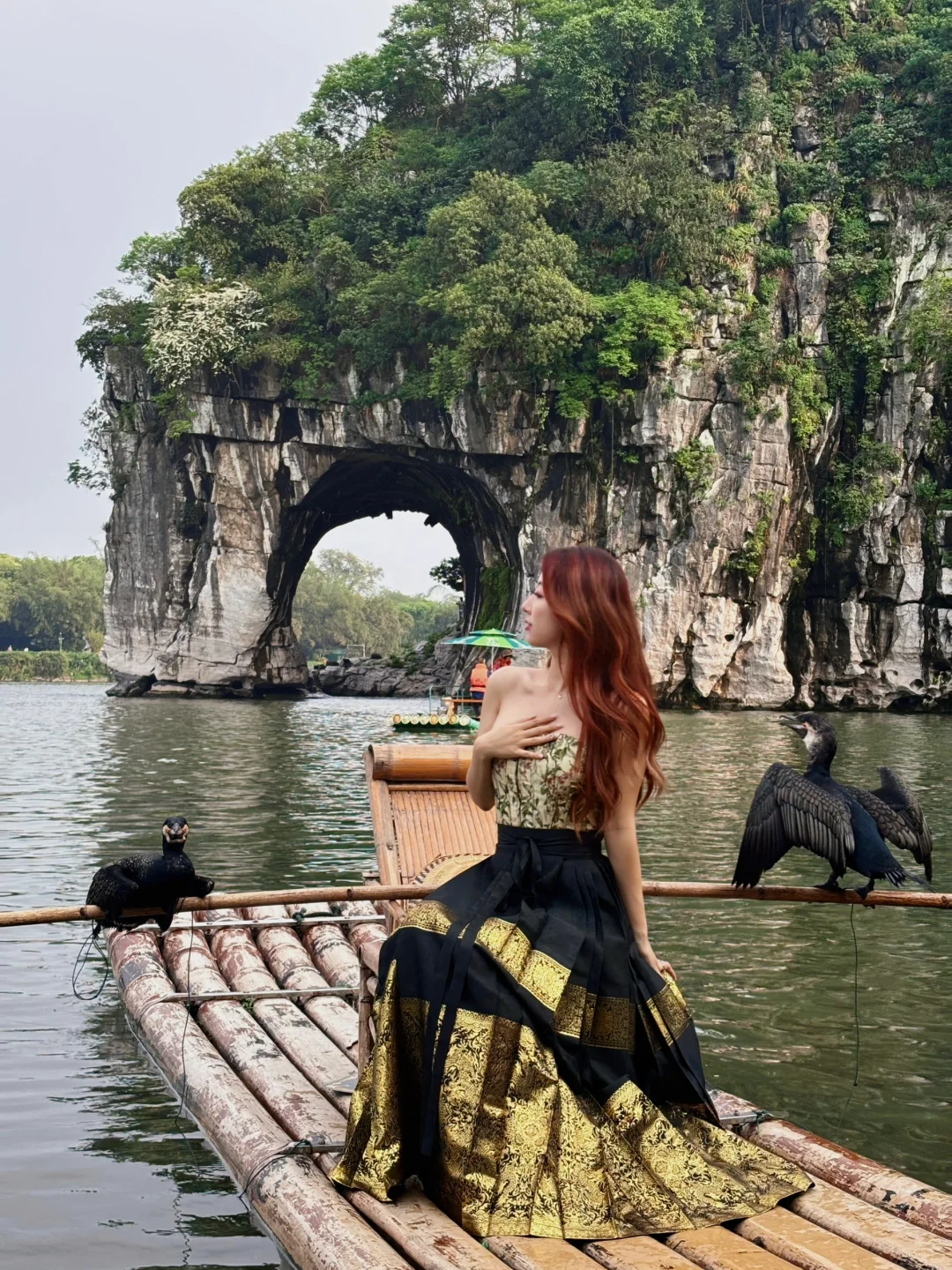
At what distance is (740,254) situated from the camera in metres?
30.8

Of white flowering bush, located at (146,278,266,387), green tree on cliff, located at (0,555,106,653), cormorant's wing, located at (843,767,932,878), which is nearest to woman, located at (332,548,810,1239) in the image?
cormorant's wing, located at (843,767,932,878)

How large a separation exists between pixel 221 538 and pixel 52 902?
92.0ft

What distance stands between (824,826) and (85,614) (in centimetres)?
7901

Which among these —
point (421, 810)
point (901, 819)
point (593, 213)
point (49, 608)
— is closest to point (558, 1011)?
point (901, 819)

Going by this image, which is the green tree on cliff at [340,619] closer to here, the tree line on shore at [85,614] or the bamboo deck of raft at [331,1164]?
the tree line on shore at [85,614]

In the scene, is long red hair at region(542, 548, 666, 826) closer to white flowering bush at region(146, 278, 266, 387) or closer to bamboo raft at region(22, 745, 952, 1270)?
bamboo raft at region(22, 745, 952, 1270)

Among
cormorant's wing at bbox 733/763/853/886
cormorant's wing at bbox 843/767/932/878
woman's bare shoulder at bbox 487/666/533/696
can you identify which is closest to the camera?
woman's bare shoulder at bbox 487/666/533/696

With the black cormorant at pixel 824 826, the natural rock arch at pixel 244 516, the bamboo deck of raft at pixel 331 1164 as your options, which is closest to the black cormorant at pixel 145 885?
the bamboo deck of raft at pixel 331 1164

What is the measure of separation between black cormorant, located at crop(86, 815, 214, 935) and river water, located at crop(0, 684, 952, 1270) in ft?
2.99

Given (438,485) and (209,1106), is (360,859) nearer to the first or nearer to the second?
(209,1106)

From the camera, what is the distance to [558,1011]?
3.04 m

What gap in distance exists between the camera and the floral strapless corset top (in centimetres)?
313

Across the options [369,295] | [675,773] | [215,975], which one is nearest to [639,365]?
[369,295]

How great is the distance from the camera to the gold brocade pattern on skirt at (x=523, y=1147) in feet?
9.52
